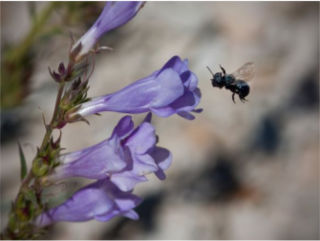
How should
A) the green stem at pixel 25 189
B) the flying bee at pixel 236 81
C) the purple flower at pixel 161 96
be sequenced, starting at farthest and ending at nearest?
the flying bee at pixel 236 81 < the green stem at pixel 25 189 < the purple flower at pixel 161 96

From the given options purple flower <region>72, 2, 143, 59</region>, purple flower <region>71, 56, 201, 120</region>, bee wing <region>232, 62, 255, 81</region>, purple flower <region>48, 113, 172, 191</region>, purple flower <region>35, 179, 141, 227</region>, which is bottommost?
purple flower <region>35, 179, 141, 227</region>

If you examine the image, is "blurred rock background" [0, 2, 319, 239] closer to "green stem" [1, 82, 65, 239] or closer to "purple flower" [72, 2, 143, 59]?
"green stem" [1, 82, 65, 239]

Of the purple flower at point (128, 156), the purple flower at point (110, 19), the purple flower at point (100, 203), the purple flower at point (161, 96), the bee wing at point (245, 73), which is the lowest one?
the purple flower at point (100, 203)

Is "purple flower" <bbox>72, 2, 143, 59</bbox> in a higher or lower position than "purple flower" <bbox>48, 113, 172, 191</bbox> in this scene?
higher

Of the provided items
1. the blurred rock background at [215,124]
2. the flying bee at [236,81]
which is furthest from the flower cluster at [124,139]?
the blurred rock background at [215,124]

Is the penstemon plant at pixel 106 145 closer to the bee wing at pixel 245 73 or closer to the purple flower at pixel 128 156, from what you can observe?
the purple flower at pixel 128 156

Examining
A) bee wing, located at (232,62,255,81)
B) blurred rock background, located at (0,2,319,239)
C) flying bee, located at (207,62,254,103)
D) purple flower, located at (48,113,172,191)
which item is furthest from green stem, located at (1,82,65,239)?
blurred rock background, located at (0,2,319,239)

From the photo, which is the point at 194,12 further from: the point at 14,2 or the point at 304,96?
the point at 14,2

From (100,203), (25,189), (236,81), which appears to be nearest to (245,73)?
(236,81)
